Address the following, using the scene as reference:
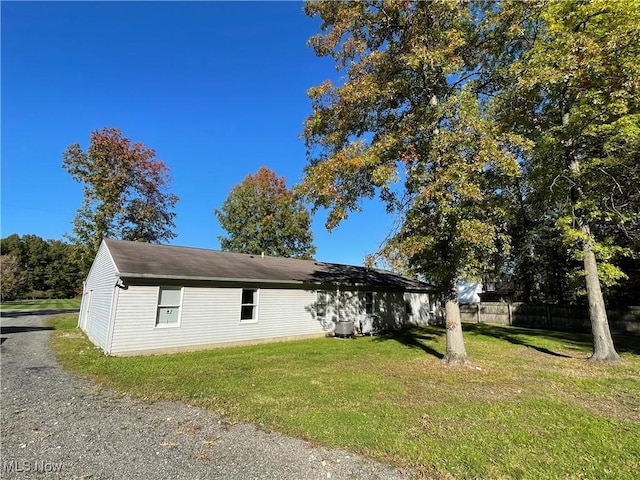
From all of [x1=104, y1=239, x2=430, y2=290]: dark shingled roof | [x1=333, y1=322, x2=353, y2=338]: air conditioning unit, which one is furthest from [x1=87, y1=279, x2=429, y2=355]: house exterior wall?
[x1=333, y1=322, x2=353, y2=338]: air conditioning unit

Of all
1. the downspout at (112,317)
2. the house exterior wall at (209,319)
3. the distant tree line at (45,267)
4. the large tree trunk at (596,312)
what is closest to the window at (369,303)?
the house exterior wall at (209,319)

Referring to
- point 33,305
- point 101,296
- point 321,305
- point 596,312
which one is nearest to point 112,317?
point 101,296

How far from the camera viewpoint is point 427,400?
6.15 m

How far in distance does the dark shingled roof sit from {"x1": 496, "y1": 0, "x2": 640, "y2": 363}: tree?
25.7 feet

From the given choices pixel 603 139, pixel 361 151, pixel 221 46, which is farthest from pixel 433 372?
pixel 221 46

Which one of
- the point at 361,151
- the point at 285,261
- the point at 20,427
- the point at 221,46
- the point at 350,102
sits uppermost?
the point at 221,46

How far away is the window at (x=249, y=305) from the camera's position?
13125 mm

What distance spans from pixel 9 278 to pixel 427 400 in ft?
164

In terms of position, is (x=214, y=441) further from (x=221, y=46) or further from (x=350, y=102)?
(x=221, y=46)

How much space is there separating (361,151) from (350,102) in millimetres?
1579

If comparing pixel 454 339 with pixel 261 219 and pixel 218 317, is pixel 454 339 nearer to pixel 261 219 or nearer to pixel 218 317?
pixel 218 317

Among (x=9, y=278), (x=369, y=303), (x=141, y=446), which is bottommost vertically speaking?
(x=141, y=446)

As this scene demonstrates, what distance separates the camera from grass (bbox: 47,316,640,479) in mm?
4023

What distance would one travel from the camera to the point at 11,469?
3.64 m
